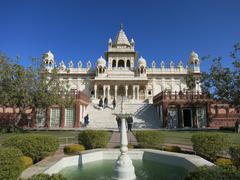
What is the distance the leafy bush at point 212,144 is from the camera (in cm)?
1096

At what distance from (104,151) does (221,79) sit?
19971 millimetres

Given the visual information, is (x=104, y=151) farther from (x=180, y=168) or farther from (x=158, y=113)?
(x=158, y=113)

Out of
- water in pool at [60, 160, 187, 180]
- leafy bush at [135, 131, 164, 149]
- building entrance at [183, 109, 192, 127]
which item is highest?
building entrance at [183, 109, 192, 127]

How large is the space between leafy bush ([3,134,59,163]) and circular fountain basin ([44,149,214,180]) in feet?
3.65

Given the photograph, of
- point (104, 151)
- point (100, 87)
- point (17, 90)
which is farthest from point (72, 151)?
point (100, 87)

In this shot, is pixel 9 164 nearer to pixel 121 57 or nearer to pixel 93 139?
pixel 93 139

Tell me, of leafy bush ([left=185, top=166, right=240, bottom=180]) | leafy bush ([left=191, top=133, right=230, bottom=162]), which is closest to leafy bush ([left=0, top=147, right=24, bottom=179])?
leafy bush ([left=185, top=166, right=240, bottom=180])

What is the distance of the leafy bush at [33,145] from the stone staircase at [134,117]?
698 inches

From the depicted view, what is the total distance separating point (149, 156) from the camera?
1173 centimetres

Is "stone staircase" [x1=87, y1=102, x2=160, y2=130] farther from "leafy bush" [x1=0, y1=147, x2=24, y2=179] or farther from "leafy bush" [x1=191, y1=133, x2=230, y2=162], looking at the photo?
"leafy bush" [x1=0, y1=147, x2=24, y2=179]

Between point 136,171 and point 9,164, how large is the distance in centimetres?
565

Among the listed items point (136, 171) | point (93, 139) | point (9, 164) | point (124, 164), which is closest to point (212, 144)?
point (136, 171)

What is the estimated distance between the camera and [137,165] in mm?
10734

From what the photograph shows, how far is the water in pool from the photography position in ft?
28.7
